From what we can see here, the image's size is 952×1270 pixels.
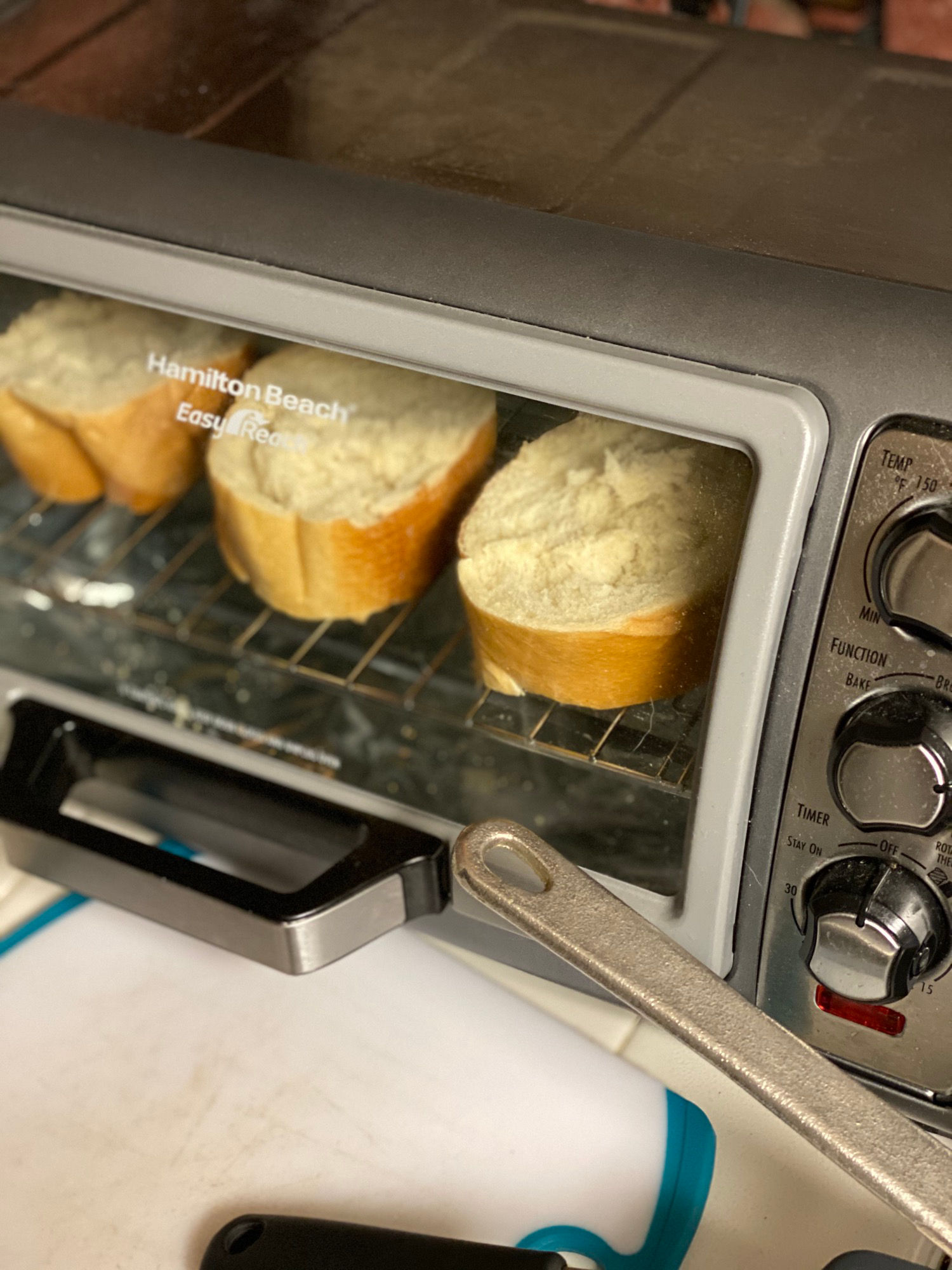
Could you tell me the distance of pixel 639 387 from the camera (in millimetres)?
495

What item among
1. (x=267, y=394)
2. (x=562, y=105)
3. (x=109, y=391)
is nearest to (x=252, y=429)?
(x=267, y=394)

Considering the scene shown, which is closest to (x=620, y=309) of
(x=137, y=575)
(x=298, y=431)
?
(x=298, y=431)

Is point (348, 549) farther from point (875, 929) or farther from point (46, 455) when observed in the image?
point (875, 929)

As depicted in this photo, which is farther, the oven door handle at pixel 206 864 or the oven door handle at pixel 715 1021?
the oven door handle at pixel 206 864

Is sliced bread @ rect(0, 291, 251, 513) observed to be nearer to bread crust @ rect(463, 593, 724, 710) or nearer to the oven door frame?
the oven door frame

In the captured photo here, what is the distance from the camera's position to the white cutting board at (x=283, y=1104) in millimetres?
582

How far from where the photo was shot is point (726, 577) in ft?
1.77

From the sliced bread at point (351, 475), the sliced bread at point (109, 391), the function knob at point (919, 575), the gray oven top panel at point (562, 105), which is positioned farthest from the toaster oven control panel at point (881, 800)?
the sliced bread at point (109, 391)

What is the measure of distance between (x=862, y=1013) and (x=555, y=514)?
272 millimetres

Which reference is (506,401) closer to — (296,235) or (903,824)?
(296,235)

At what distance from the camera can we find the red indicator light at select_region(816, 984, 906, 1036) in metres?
0.56

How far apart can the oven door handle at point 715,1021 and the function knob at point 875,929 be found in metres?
0.05

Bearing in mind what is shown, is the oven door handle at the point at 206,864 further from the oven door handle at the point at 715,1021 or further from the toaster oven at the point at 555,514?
the oven door handle at the point at 715,1021

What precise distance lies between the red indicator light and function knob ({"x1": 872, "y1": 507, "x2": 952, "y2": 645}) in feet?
0.62
